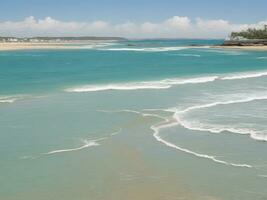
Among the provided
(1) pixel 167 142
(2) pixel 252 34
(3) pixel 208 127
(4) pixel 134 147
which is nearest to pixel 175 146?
(1) pixel 167 142

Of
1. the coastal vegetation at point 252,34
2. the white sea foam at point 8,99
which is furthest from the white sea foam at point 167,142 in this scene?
the coastal vegetation at point 252,34

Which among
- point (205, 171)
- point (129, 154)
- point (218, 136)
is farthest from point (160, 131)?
point (205, 171)

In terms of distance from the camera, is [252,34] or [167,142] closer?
[167,142]

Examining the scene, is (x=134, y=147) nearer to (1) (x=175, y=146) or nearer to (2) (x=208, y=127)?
(1) (x=175, y=146)

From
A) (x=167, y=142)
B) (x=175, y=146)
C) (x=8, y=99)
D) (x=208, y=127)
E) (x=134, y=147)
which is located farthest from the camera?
(x=8, y=99)

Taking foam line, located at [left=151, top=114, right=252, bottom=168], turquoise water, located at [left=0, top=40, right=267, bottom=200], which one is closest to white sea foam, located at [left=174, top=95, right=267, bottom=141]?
turquoise water, located at [left=0, top=40, right=267, bottom=200]

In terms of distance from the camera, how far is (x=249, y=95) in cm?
2711

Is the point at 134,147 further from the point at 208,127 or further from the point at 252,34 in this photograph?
the point at 252,34

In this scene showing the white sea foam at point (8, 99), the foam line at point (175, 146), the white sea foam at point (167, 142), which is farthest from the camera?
the white sea foam at point (8, 99)

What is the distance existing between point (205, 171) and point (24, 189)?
4.51 metres

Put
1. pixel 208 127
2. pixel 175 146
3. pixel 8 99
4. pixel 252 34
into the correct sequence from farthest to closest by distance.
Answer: pixel 252 34 < pixel 8 99 < pixel 208 127 < pixel 175 146

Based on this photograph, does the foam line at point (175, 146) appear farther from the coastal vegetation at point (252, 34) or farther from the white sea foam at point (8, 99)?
the coastal vegetation at point (252, 34)

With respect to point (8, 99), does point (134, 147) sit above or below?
above

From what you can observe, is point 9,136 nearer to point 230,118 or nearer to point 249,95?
point 230,118
